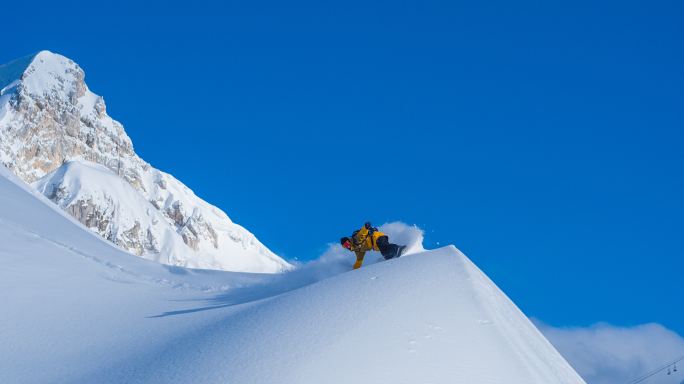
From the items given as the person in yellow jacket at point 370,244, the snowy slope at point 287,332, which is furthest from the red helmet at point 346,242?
the snowy slope at point 287,332

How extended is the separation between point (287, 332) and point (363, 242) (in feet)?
26.2

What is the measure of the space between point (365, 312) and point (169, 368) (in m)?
2.77

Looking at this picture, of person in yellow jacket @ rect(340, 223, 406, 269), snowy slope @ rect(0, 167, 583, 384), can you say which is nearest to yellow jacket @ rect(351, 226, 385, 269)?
person in yellow jacket @ rect(340, 223, 406, 269)

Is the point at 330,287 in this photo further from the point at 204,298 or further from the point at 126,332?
the point at 204,298

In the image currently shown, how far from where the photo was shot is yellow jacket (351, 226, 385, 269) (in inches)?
650

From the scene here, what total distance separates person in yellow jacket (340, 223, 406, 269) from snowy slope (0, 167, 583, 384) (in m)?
2.94

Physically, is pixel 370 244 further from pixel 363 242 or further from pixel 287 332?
pixel 287 332

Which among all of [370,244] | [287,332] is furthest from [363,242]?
[287,332]

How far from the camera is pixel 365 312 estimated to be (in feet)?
30.5

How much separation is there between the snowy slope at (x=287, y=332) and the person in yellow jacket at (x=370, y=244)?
116 inches

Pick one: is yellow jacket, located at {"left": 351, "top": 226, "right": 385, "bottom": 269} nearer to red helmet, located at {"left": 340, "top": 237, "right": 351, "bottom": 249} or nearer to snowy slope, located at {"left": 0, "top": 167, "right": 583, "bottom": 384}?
red helmet, located at {"left": 340, "top": 237, "right": 351, "bottom": 249}

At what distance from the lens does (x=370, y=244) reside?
16547 millimetres

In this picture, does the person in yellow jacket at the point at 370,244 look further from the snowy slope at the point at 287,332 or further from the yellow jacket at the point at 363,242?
the snowy slope at the point at 287,332

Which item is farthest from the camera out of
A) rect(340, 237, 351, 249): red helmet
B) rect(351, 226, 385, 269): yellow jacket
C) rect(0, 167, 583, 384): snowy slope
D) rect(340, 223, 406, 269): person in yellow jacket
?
rect(340, 237, 351, 249): red helmet
